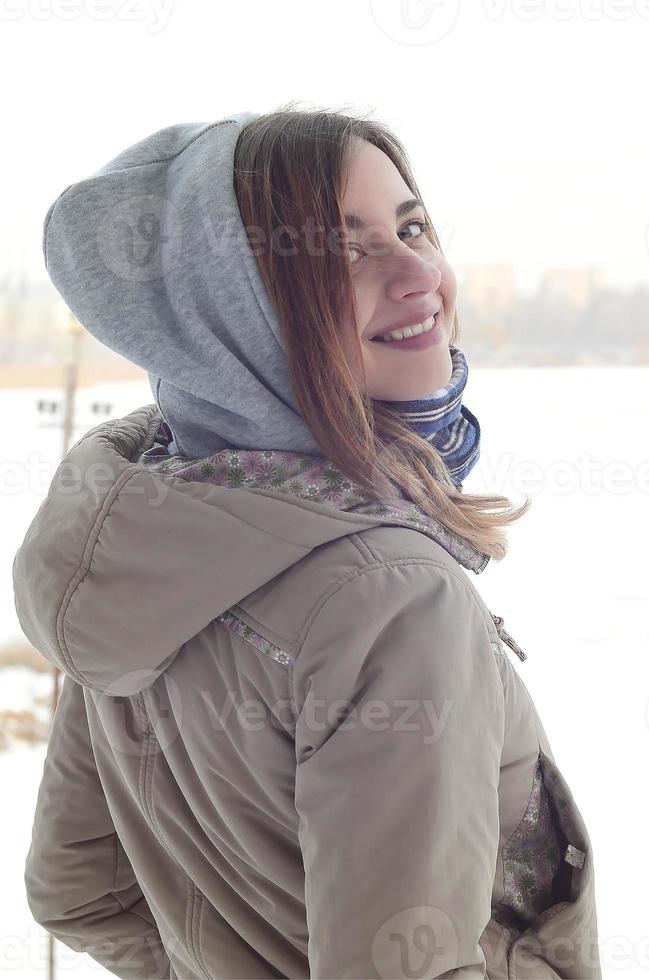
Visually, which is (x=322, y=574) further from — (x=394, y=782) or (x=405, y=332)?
(x=405, y=332)

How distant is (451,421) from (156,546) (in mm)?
352

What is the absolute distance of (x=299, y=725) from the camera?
24.0 inches

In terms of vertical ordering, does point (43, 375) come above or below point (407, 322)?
below

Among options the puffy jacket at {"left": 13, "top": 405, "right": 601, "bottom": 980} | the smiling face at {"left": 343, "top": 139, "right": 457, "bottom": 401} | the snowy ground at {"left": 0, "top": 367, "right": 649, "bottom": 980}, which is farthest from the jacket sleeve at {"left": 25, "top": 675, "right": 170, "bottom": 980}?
the snowy ground at {"left": 0, "top": 367, "right": 649, "bottom": 980}

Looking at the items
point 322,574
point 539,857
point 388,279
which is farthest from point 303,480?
point 539,857

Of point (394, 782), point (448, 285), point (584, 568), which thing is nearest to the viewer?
point (394, 782)

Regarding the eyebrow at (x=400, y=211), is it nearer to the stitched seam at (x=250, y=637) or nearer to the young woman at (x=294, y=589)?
the young woman at (x=294, y=589)

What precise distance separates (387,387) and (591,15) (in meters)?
1.23

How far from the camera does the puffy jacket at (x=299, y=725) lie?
0.57 metres

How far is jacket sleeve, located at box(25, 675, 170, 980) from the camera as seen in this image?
90 centimetres

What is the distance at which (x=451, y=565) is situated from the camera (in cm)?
64

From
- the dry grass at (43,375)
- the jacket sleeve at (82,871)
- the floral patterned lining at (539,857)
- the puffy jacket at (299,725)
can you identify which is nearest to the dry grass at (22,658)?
the dry grass at (43,375)

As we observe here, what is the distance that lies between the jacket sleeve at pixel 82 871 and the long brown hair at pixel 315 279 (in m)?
0.44

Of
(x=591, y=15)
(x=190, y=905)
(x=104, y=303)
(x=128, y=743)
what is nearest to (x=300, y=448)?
(x=104, y=303)
